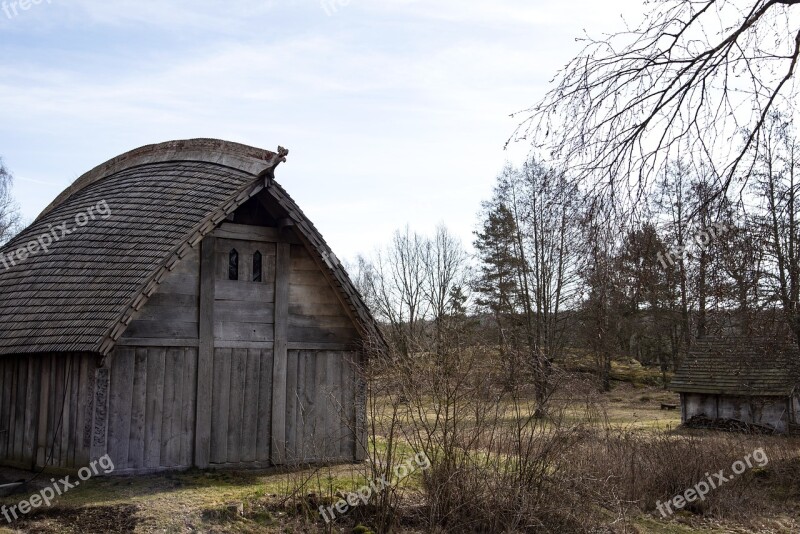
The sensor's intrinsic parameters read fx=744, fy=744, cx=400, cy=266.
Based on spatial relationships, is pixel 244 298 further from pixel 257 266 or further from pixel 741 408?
pixel 741 408

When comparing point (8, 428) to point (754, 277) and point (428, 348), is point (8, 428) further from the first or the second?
point (754, 277)

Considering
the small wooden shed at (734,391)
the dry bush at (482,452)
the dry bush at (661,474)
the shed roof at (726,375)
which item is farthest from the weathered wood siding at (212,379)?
the small wooden shed at (734,391)

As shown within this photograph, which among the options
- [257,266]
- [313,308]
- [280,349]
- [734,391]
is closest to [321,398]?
[280,349]

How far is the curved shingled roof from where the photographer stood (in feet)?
35.6

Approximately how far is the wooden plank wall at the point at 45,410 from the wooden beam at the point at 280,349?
2842mm

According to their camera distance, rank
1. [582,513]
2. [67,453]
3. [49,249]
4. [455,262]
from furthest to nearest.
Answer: [455,262]
[49,249]
[67,453]
[582,513]

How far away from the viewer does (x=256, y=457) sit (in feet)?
39.3

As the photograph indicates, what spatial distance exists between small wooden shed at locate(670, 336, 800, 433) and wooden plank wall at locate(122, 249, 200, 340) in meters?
13.1

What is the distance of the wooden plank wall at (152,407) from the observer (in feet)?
35.8

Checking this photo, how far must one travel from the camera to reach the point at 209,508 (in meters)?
9.19

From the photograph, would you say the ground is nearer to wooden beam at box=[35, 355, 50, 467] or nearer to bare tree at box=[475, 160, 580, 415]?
wooden beam at box=[35, 355, 50, 467]

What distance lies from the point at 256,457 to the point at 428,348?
3929mm

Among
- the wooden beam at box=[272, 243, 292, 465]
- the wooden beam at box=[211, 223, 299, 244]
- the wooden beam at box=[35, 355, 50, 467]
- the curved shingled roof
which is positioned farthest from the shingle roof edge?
the wooden beam at box=[35, 355, 50, 467]

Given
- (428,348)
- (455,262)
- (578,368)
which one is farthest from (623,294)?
(455,262)
